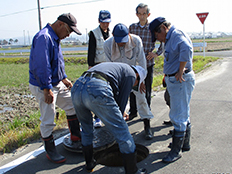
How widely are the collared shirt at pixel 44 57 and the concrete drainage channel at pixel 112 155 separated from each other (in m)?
1.44

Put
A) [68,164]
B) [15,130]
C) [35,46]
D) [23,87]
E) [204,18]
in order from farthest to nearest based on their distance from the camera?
[204,18]
[23,87]
[15,130]
[68,164]
[35,46]

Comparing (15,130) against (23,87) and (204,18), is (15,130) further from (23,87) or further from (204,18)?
(204,18)

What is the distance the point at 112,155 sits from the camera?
13.3 ft

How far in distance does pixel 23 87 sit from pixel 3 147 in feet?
21.9

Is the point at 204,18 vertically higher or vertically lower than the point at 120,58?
higher

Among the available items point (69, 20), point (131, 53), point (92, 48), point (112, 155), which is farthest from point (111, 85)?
point (92, 48)

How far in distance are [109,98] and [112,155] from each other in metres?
1.77

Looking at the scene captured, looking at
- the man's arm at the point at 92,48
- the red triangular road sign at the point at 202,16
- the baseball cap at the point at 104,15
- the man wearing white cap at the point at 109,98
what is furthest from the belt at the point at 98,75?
the red triangular road sign at the point at 202,16


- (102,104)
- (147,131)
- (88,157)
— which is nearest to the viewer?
(102,104)

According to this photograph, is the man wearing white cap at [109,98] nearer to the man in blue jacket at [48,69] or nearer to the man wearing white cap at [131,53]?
the man in blue jacket at [48,69]

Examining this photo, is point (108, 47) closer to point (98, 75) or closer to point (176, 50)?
point (176, 50)

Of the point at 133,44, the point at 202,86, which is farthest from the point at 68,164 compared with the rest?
the point at 202,86

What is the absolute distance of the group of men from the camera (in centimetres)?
270

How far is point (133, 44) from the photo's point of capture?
13.0ft
